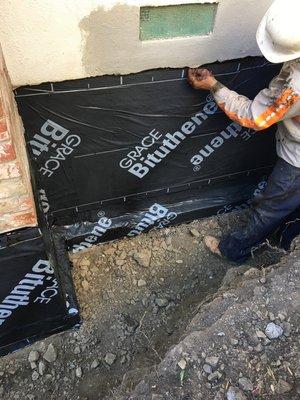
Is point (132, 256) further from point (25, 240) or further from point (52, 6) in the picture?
point (52, 6)

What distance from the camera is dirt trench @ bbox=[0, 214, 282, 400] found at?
2.84 meters

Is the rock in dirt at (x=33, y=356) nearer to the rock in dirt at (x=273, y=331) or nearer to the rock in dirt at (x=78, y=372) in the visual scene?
the rock in dirt at (x=78, y=372)

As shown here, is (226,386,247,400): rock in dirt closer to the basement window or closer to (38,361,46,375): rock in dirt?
(38,361,46,375): rock in dirt

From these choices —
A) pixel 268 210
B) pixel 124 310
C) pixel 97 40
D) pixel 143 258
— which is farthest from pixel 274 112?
pixel 124 310

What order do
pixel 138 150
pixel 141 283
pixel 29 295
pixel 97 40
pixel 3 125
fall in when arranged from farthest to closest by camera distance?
pixel 141 283 < pixel 138 150 < pixel 29 295 < pixel 97 40 < pixel 3 125

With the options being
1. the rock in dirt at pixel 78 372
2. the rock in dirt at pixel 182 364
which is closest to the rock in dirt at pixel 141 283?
the rock in dirt at pixel 78 372

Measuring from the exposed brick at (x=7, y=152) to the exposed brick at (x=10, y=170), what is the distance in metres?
0.03

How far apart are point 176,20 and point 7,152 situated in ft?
4.51

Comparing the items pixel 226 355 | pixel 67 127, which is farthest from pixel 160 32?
pixel 226 355

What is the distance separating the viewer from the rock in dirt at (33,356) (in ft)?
9.55

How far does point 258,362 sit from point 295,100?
1499mm

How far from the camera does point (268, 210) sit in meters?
3.15

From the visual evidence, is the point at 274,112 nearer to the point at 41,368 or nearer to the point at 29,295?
the point at 29,295

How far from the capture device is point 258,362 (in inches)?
82.1
